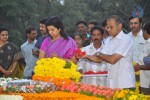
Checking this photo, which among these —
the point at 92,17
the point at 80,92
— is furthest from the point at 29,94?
the point at 92,17

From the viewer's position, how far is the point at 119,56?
5871 millimetres

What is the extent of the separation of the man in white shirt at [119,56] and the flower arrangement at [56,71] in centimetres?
53

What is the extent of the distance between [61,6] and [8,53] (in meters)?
30.4

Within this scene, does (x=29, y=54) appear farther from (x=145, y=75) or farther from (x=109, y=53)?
(x=109, y=53)

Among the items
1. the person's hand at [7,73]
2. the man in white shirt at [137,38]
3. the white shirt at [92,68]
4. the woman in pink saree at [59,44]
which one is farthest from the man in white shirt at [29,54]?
the woman in pink saree at [59,44]

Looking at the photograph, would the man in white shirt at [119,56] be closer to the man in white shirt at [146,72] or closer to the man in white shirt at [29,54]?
the man in white shirt at [146,72]

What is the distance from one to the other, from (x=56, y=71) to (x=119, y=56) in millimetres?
925

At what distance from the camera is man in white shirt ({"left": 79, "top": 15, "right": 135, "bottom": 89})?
5895 millimetres

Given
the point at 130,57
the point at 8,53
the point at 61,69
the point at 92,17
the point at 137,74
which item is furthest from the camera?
the point at 92,17

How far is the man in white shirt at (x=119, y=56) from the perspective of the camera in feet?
19.3

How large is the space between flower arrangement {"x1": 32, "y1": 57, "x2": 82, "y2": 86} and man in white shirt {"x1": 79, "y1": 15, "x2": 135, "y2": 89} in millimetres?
525

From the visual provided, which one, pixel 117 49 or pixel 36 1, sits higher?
pixel 36 1

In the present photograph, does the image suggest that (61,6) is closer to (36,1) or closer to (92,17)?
(36,1)

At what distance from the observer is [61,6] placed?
126 ft
